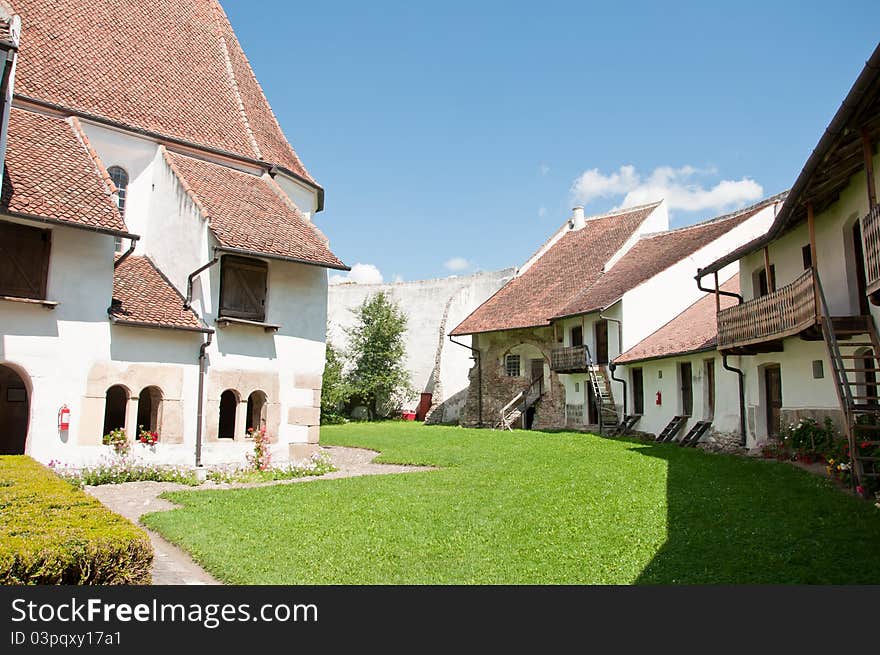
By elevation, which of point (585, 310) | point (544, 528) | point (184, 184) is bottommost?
point (544, 528)

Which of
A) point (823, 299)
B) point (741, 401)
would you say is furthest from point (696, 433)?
point (823, 299)

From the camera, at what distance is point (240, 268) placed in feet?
49.5

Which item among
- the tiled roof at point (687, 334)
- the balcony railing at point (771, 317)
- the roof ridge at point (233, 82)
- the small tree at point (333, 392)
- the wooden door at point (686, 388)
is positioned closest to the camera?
the balcony railing at point (771, 317)

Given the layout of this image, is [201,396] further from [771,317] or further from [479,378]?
[479,378]

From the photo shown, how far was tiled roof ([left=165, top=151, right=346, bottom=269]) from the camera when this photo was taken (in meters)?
14.6

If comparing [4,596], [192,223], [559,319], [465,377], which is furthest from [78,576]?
[465,377]

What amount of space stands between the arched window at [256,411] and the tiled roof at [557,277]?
49.6 ft

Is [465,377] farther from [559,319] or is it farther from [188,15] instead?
[188,15]

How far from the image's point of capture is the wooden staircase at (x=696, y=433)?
18.9 metres

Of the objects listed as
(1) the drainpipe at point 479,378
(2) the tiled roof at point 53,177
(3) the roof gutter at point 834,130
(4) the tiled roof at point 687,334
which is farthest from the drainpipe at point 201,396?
Result: (1) the drainpipe at point 479,378

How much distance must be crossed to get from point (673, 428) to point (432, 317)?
19995 mm

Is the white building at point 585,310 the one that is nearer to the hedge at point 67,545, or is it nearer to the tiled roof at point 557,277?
the tiled roof at point 557,277

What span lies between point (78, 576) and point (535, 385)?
26451mm

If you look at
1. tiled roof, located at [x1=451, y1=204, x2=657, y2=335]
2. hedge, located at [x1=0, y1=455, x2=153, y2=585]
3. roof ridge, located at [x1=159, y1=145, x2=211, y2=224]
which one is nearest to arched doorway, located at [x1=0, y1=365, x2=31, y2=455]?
roof ridge, located at [x1=159, y1=145, x2=211, y2=224]
